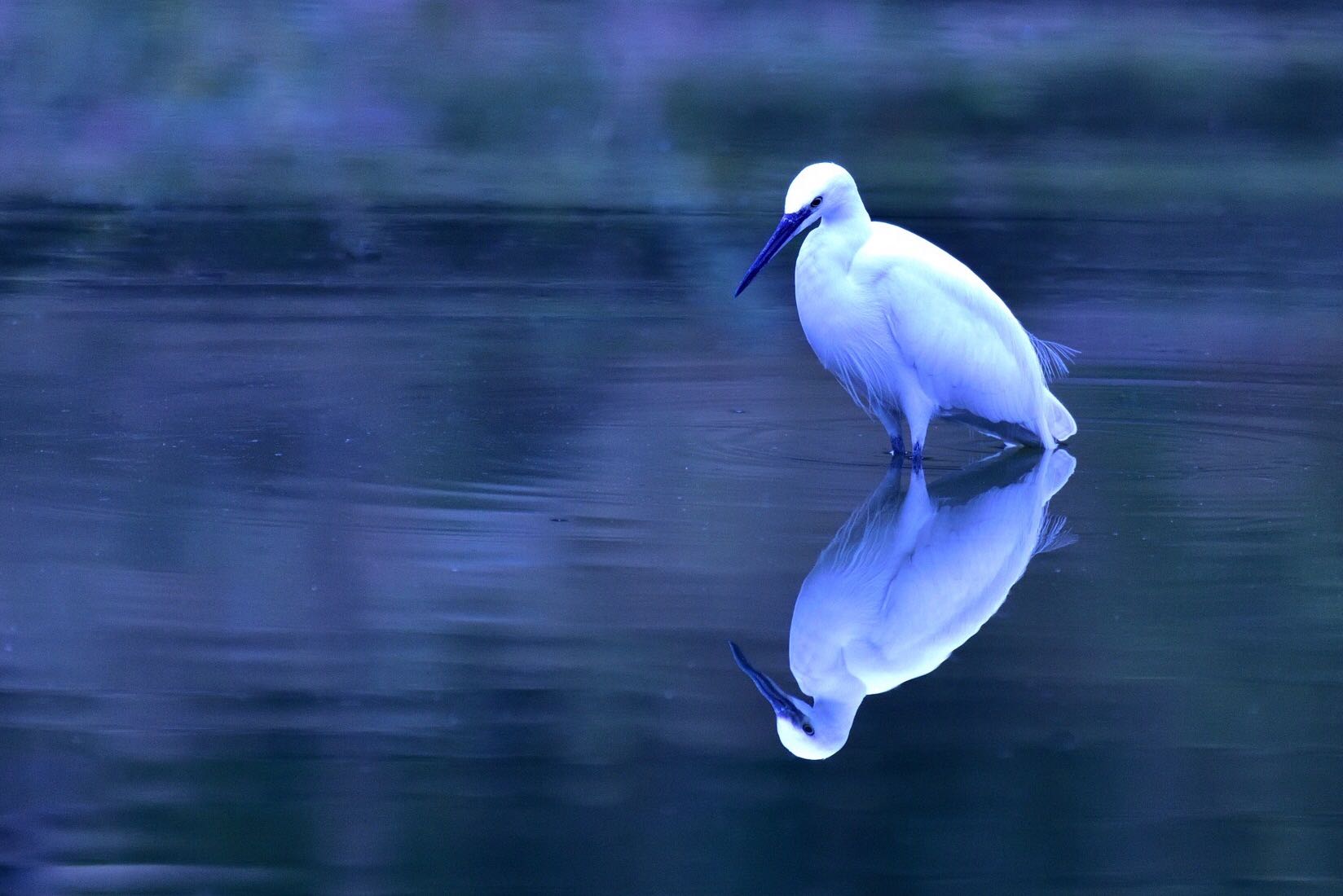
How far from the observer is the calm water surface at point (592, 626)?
334 centimetres

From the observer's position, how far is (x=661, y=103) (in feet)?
50.2

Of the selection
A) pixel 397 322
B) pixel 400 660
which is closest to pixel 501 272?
pixel 397 322

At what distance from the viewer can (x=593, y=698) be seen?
13.2 ft

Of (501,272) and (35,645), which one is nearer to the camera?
(35,645)

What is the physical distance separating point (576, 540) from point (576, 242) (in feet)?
22.8

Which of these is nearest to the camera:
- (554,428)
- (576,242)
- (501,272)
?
(554,428)

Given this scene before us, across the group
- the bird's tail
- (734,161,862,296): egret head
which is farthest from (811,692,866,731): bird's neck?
the bird's tail

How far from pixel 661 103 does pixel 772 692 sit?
38.2ft

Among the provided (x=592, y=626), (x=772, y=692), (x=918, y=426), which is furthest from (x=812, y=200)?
(x=772, y=692)

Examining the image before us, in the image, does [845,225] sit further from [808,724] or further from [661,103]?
[661,103]

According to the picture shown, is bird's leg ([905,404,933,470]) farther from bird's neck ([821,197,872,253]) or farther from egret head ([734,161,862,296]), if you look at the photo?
egret head ([734,161,862,296])

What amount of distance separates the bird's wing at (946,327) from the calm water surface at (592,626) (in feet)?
0.87

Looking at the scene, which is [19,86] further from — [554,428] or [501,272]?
[554,428]

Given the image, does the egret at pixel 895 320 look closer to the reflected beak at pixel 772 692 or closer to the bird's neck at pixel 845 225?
the bird's neck at pixel 845 225
